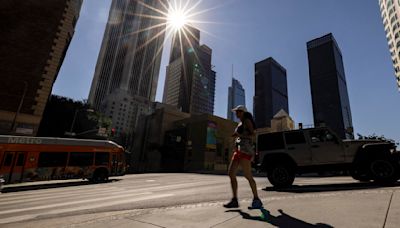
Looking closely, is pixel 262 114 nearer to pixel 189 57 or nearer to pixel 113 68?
pixel 189 57

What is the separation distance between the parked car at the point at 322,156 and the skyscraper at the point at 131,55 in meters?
122

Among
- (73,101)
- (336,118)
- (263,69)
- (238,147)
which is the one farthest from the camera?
(263,69)

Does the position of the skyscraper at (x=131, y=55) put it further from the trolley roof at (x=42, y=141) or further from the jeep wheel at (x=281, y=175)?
the jeep wheel at (x=281, y=175)

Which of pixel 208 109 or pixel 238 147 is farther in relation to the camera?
pixel 208 109

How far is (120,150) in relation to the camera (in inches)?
701

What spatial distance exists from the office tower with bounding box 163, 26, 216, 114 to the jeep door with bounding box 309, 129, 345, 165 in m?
136

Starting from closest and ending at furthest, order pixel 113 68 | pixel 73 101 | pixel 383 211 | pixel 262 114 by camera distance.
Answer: pixel 383 211 < pixel 73 101 < pixel 113 68 < pixel 262 114

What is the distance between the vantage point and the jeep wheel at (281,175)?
6.96 meters

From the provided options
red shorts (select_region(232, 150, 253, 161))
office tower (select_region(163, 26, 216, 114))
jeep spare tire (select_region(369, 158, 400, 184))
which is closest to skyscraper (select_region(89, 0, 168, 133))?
office tower (select_region(163, 26, 216, 114))

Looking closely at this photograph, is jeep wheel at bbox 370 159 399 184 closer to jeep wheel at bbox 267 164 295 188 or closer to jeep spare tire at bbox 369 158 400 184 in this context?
jeep spare tire at bbox 369 158 400 184

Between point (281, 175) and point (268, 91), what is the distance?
160 meters

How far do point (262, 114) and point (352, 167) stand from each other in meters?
155

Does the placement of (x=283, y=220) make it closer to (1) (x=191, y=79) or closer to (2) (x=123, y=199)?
(2) (x=123, y=199)

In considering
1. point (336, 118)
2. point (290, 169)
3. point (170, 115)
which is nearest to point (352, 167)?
point (290, 169)
